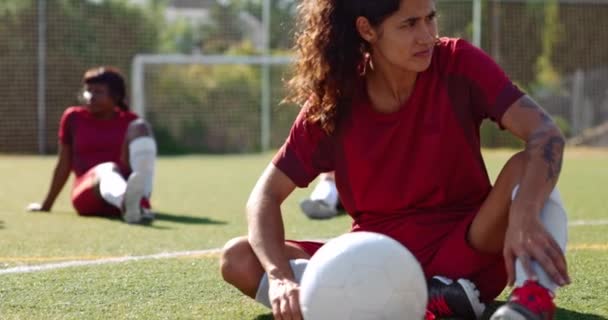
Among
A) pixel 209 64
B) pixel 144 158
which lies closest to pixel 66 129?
pixel 144 158

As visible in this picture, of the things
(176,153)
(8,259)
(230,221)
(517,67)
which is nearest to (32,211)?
(230,221)

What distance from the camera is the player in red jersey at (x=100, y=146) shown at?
8.17 metres

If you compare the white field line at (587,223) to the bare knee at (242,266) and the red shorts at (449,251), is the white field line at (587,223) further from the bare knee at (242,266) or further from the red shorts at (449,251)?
the bare knee at (242,266)

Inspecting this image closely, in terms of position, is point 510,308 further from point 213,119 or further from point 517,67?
point 517,67

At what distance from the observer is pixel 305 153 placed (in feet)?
13.0

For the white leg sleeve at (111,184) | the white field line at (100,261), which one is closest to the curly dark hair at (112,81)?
the white leg sleeve at (111,184)

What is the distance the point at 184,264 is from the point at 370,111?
1775mm

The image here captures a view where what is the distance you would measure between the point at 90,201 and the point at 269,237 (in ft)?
15.3

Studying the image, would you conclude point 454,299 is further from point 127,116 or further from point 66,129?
point 66,129

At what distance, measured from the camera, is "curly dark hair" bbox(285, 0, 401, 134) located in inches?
153

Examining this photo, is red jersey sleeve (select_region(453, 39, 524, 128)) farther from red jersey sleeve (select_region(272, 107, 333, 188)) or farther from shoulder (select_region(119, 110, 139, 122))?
shoulder (select_region(119, 110, 139, 122))

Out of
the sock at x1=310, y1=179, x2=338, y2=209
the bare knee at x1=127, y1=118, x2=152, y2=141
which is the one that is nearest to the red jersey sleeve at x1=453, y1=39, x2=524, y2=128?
the sock at x1=310, y1=179, x2=338, y2=209

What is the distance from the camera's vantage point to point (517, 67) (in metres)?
22.3

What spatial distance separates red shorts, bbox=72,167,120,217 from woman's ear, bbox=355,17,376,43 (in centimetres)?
467
